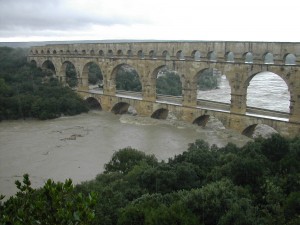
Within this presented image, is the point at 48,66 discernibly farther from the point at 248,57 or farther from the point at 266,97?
the point at 248,57

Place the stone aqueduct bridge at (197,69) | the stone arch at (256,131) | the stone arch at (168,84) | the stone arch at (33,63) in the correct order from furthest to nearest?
the stone arch at (168,84), the stone arch at (33,63), the stone arch at (256,131), the stone aqueduct bridge at (197,69)

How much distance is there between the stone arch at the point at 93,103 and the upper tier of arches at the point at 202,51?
401 centimetres

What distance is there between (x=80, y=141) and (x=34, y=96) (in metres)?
11.1

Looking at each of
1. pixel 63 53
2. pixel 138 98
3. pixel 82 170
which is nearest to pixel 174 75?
pixel 63 53

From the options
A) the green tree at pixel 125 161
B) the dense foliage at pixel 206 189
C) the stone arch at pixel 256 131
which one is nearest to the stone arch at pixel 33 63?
the stone arch at pixel 256 131

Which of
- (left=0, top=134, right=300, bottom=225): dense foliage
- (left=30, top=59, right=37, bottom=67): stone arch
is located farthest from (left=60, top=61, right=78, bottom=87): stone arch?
(left=0, top=134, right=300, bottom=225): dense foliage

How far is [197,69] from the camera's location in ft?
82.8

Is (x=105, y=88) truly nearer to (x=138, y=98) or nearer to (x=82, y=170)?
(x=138, y=98)

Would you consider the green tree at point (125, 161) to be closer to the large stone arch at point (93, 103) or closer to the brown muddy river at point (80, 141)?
the brown muddy river at point (80, 141)

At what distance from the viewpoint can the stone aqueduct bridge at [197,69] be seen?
68.5 ft

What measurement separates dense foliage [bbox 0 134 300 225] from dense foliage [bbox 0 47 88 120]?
637 inches

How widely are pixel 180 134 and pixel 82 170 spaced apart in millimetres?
8038

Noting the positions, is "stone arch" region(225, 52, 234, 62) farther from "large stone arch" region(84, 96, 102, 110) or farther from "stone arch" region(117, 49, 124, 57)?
"large stone arch" region(84, 96, 102, 110)

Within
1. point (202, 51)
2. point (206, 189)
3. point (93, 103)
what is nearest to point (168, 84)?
point (93, 103)
